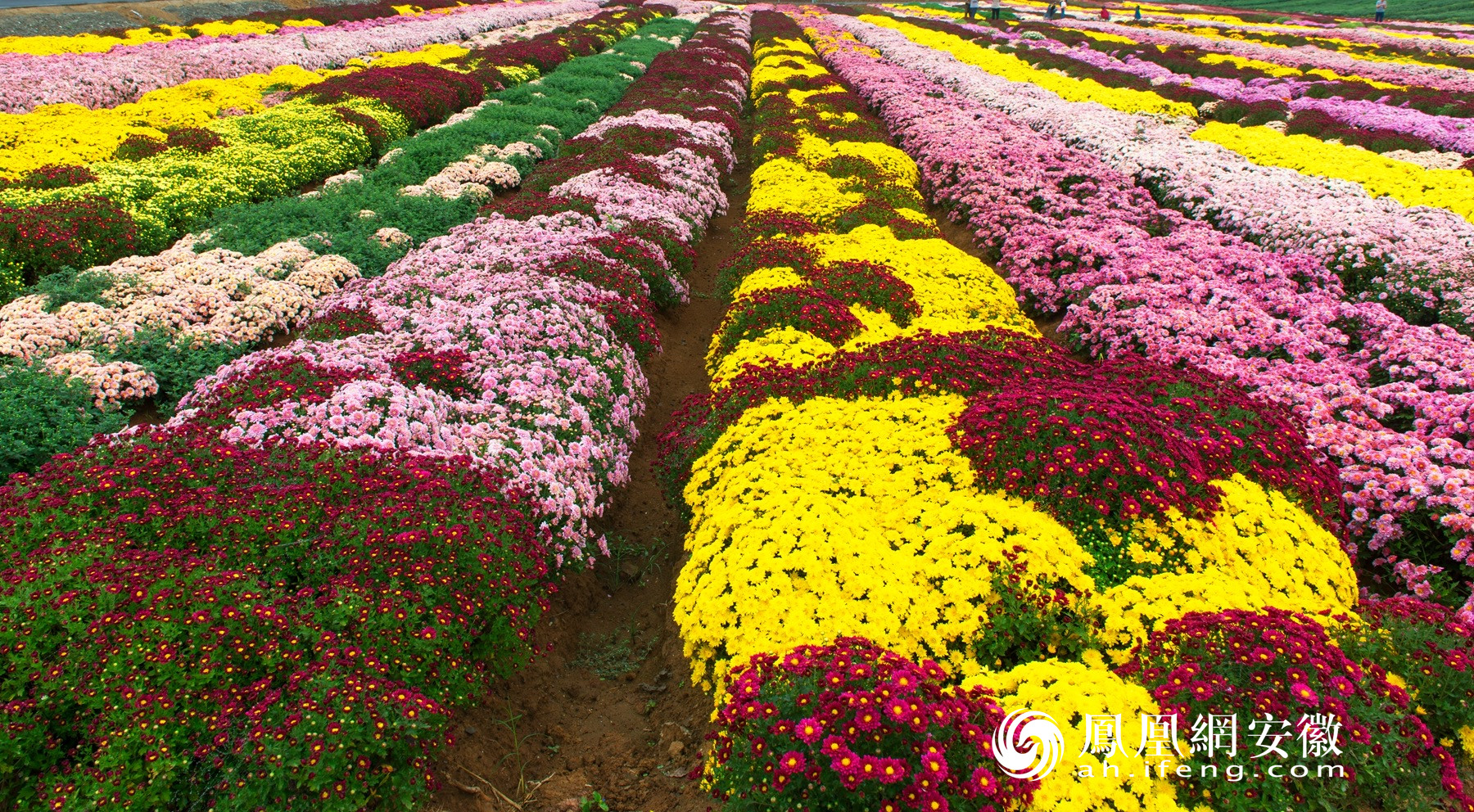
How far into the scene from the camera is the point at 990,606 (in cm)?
487

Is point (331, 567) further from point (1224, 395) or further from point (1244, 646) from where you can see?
point (1224, 395)

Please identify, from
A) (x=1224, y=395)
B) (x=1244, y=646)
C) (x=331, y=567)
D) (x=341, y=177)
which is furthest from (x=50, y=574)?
(x=341, y=177)

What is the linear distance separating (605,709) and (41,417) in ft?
21.0

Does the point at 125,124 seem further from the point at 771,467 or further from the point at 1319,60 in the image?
the point at 1319,60

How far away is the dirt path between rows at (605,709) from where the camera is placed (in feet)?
15.6

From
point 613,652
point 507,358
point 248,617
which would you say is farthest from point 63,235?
point 613,652

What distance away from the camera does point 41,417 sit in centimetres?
708

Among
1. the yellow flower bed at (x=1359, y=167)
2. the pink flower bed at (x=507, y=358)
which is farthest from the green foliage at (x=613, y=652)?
the yellow flower bed at (x=1359, y=167)

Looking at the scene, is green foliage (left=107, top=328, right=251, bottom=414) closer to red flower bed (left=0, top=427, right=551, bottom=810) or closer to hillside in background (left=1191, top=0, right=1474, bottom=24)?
red flower bed (left=0, top=427, right=551, bottom=810)

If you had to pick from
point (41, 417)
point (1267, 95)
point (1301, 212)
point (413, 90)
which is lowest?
point (41, 417)

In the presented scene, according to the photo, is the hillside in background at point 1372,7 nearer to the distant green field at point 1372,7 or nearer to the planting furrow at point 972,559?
the distant green field at point 1372,7

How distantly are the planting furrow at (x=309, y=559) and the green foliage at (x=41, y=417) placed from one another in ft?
5.12

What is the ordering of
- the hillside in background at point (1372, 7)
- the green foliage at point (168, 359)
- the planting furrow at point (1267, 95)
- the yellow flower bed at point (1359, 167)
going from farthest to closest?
1. the hillside in background at point (1372, 7)
2. the planting furrow at point (1267, 95)
3. the yellow flower bed at point (1359, 167)
4. the green foliage at point (168, 359)

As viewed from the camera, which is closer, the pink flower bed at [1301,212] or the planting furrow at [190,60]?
the pink flower bed at [1301,212]
